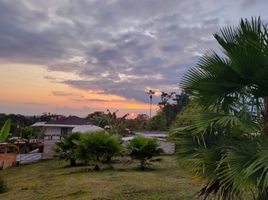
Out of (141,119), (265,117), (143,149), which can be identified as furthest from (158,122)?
(265,117)

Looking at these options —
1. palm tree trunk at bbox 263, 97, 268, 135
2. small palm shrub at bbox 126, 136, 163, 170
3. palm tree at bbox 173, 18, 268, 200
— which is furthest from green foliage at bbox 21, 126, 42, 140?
palm tree trunk at bbox 263, 97, 268, 135

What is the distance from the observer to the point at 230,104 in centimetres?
534

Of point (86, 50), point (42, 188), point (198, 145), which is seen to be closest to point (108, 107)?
point (86, 50)

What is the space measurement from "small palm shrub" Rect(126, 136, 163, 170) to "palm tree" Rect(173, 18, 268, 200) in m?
8.10

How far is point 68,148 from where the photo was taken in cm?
1725

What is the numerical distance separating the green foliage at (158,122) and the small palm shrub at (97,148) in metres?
23.8

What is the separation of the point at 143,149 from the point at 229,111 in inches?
336

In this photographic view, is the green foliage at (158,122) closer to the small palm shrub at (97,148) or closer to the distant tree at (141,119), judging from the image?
the distant tree at (141,119)

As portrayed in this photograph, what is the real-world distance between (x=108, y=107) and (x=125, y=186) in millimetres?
25465

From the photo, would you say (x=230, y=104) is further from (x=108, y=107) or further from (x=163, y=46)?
(x=108, y=107)

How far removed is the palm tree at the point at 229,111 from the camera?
468 centimetres

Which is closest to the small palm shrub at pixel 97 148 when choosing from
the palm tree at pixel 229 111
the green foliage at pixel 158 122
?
the palm tree at pixel 229 111

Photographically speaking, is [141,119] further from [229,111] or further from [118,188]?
[229,111]

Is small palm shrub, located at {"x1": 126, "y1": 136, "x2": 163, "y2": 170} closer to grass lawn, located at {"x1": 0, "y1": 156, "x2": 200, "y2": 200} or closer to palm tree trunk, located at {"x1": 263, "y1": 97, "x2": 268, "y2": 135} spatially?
grass lawn, located at {"x1": 0, "y1": 156, "x2": 200, "y2": 200}
